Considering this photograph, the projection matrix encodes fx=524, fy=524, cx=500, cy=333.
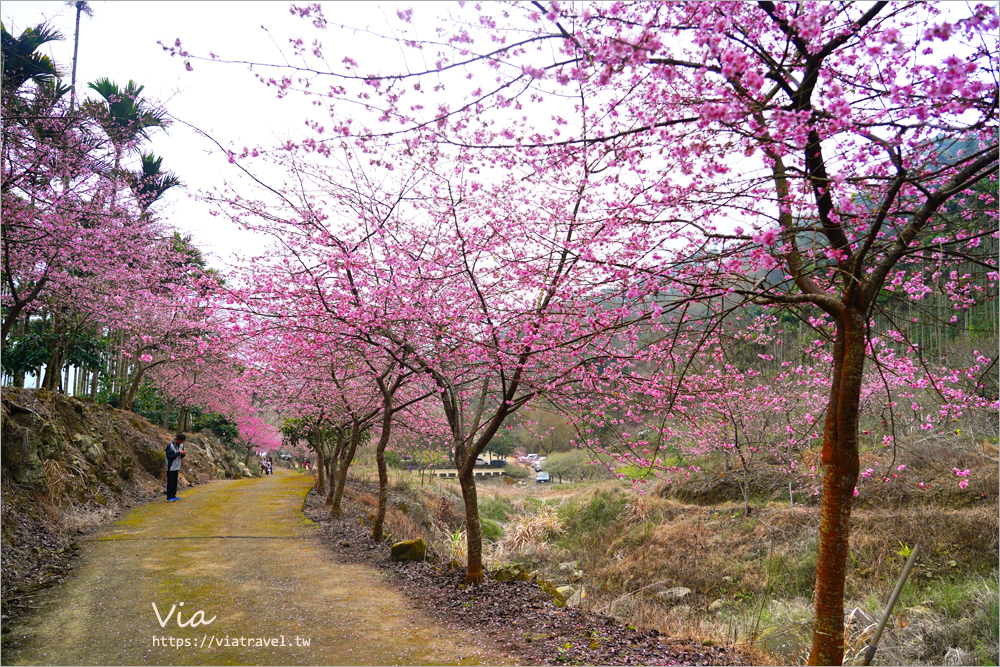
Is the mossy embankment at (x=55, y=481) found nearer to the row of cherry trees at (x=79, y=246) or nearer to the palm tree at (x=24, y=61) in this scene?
the row of cherry trees at (x=79, y=246)

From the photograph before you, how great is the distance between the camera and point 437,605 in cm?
543

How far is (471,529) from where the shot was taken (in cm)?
593

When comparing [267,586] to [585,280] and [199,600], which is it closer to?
[199,600]

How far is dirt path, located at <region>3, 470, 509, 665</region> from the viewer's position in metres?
4.04

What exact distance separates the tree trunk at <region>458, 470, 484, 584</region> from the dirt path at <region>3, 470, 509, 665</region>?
0.90 meters

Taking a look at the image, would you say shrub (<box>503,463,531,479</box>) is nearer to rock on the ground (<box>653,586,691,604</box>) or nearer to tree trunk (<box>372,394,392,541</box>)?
rock on the ground (<box>653,586,691,604</box>)

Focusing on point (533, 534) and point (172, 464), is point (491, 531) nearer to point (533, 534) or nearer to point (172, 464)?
point (533, 534)

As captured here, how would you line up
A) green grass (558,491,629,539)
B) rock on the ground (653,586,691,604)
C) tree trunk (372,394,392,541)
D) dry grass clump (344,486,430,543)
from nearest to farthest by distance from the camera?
tree trunk (372,394,392,541) → rock on the ground (653,586,691,604) → dry grass clump (344,486,430,543) → green grass (558,491,629,539)

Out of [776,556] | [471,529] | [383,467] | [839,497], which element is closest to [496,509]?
[776,556]

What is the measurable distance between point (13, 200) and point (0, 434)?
137 inches

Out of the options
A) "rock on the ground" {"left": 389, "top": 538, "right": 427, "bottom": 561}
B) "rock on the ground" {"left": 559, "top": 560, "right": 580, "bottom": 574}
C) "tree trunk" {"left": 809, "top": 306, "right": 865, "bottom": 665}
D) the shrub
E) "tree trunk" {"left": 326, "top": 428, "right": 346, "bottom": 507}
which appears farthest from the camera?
the shrub

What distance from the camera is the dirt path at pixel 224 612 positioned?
404cm

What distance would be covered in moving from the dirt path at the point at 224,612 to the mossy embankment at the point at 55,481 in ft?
1.08

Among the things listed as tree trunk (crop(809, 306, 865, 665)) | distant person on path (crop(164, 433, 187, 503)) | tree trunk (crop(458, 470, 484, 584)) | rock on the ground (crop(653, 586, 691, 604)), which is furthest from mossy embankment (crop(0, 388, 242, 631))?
rock on the ground (crop(653, 586, 691, 604))
